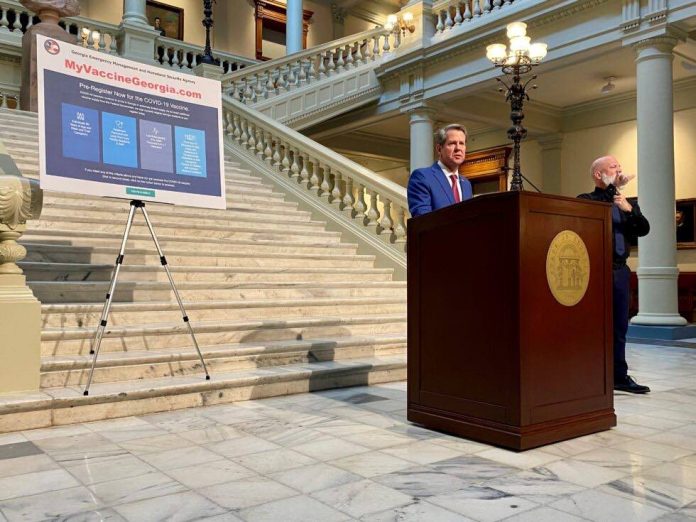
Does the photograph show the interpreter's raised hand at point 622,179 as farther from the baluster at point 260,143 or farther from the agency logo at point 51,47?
the baluster at point 260,143

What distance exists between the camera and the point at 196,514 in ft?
7.38

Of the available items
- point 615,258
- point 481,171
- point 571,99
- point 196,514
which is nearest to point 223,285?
point 615,258

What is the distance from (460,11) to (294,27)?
553cm

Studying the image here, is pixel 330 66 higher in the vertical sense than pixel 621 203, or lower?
higher

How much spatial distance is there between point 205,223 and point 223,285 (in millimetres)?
1809

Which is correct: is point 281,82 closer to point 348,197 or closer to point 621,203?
point 348,197

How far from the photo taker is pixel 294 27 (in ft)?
54.9

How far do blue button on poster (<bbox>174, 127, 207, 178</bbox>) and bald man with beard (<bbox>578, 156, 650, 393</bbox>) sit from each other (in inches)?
103

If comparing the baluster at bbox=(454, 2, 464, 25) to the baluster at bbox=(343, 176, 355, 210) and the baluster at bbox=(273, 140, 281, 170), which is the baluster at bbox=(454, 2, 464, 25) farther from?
the baluster at bbox=(343, 176, 355, 210)

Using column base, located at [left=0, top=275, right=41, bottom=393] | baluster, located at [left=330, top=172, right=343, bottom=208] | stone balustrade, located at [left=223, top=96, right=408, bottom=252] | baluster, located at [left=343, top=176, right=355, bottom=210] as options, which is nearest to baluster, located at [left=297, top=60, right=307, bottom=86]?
stone balustrade, located at [left=223, top=96, right=408, bottom=252]

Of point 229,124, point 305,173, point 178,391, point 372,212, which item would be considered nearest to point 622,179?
point 178,391

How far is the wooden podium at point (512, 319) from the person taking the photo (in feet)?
10.1

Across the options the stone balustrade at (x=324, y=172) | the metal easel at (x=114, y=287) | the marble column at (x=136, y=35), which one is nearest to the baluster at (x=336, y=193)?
the stone balustrade at (x=324, y=172)

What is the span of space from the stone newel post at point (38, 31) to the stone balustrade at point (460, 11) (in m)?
6.47
